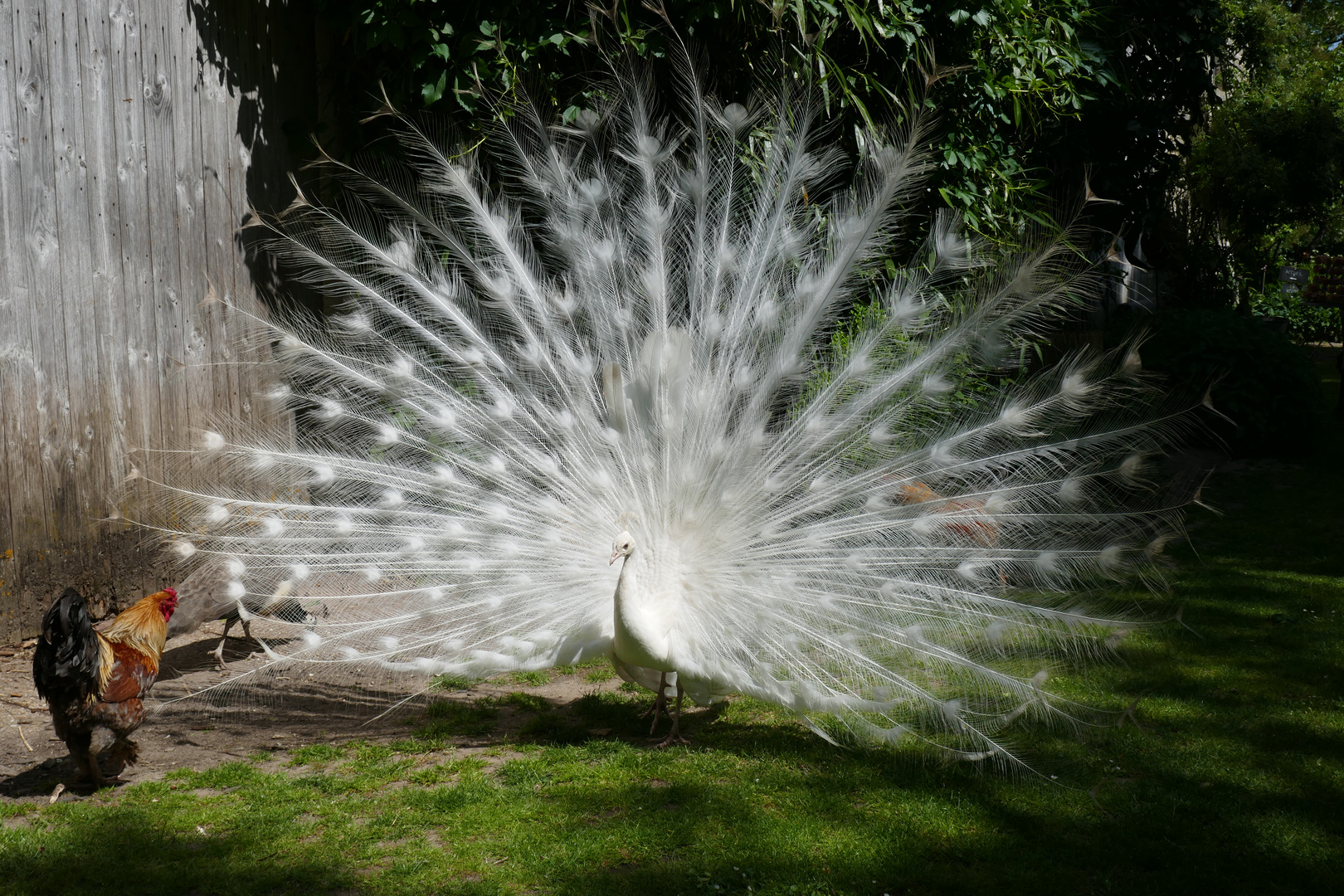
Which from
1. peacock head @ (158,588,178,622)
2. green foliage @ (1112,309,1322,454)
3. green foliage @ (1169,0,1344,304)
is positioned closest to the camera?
peacock head @ (158,588,178,622)

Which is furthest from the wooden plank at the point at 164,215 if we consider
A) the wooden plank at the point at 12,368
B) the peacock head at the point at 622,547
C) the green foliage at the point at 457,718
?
the peacock head at the point at 622,547

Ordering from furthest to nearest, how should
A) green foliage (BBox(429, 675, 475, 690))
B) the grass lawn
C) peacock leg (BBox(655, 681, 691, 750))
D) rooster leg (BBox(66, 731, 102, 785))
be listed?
1. green foliage (BBox(429, 675, 475, 690))
2. peacock leg (BBox(655, 681, 691, 750))
3. rooster leg (BBox(66, 731, 102, 785))
4. the grass lawn

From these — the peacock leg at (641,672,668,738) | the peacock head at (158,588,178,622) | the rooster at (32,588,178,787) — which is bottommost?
the peacock leg at (641,672,668,738)

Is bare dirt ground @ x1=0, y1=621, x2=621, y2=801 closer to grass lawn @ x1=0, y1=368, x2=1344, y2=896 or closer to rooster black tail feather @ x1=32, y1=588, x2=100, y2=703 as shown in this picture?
grass lawn @ x1=0, y1=368, x2=1344, y2=896

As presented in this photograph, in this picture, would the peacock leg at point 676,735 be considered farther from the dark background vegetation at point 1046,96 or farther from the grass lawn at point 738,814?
the dark background vegetation at point 1046,96

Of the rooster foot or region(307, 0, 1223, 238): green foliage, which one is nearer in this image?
the rooster foot

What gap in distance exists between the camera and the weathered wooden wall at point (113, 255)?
16.3 feet

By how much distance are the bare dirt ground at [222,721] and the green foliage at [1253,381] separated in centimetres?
700

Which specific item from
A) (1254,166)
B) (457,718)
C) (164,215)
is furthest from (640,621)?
(1254,166)

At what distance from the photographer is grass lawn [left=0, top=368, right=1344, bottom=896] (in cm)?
327

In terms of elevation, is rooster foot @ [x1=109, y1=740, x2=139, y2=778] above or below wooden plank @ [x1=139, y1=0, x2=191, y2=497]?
below

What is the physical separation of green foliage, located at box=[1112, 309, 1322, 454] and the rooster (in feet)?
28.3

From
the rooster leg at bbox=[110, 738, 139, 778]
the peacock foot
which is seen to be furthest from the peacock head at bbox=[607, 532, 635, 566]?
the rooster leg at bbox=[110, 738, 139, 778]

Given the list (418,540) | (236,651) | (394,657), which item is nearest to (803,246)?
(418,540)
